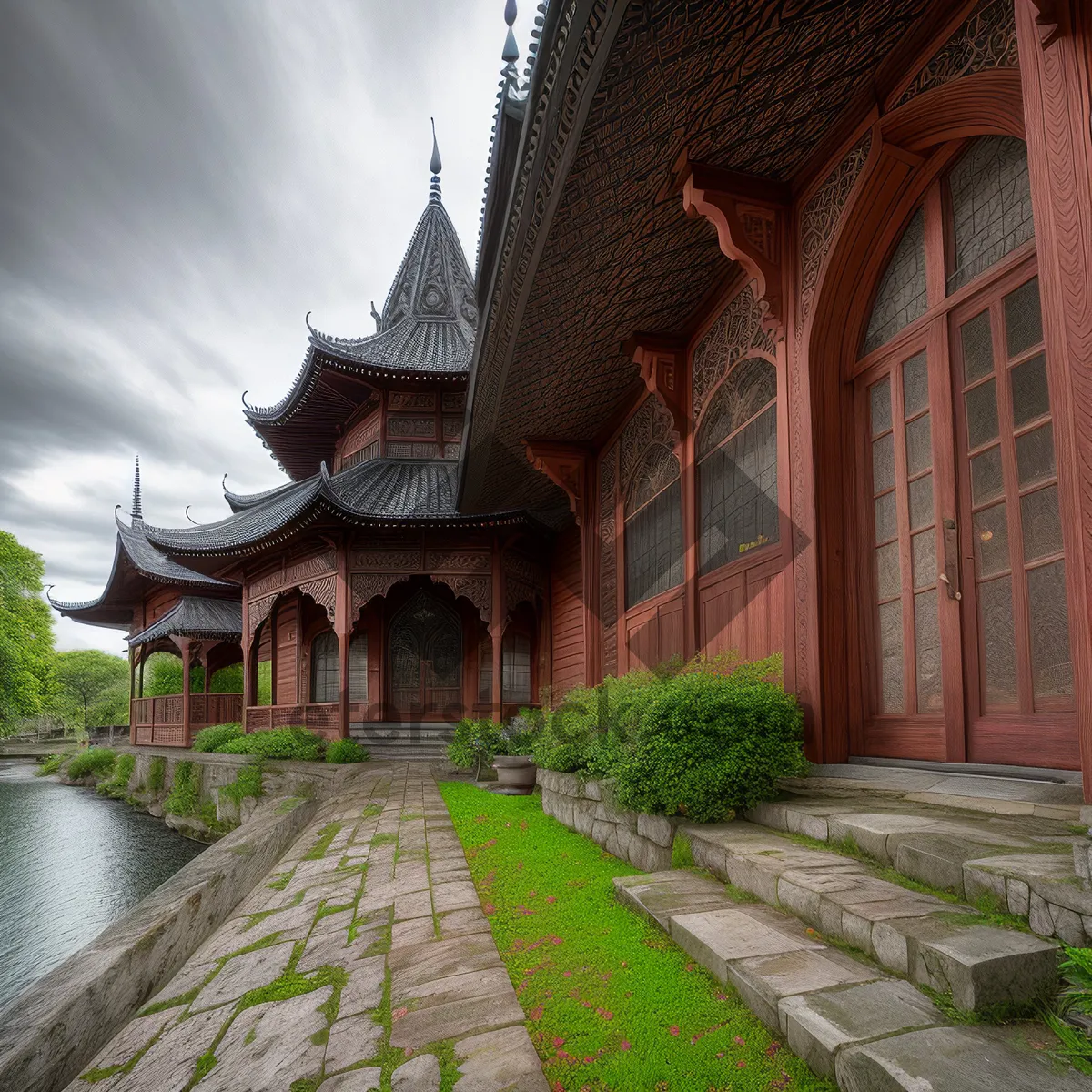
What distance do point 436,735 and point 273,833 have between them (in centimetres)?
736

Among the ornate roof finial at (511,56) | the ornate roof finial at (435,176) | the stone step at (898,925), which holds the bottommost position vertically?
the stone step at (898,925)

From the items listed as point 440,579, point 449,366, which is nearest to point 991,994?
point 440,579

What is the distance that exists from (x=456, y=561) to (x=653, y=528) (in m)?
6.16

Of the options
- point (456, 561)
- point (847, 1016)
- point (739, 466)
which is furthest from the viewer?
point (456, 561)

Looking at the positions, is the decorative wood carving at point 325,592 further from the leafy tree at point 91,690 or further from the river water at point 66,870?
the leafy tree at point 91,690

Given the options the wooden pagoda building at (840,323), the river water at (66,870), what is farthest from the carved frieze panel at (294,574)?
the wooden pagoda building at (840,323)

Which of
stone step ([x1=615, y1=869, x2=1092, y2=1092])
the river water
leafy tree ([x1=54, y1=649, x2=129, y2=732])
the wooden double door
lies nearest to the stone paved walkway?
stone step ([x1=615, y1=869, x2=1092, y2=1092])

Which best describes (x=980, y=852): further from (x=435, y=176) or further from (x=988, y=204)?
(x=435, y=176)

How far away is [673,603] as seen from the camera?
7.38 meters

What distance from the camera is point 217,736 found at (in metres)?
15.3

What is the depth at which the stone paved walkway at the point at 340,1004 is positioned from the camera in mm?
2033

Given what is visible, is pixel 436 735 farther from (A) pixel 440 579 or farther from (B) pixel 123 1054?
(B) pixel 123 1054

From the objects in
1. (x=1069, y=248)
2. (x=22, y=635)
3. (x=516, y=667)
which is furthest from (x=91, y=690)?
(x=1069, y=248)

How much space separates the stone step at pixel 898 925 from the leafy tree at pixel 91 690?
47.2m
